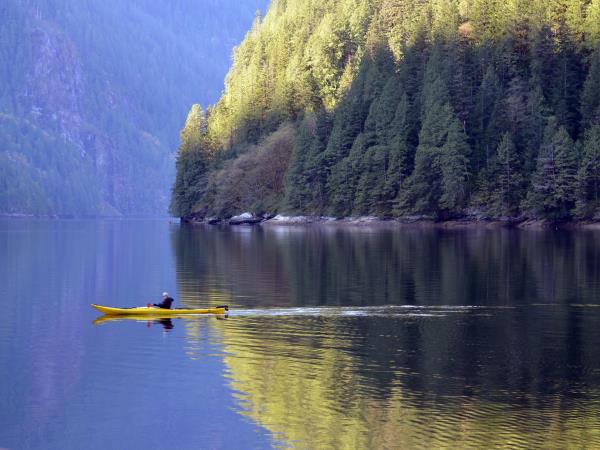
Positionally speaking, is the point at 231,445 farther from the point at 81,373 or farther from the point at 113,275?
the point at 113,275

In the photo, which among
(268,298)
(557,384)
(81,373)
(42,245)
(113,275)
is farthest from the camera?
(42,245)

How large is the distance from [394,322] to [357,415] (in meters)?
20.0

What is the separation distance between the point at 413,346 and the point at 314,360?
5800 millimetres

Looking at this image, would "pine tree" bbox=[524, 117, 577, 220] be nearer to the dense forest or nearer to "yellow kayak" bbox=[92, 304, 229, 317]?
the dense forest

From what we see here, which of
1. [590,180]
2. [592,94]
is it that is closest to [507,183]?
[590,180]

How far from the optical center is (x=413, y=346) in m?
47.7

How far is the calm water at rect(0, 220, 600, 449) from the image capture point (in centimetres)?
3397

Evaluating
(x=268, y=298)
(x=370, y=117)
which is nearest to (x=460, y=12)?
(x=370, y=117)

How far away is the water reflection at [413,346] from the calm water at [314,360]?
4.4 inches

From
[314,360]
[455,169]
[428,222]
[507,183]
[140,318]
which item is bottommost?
[314,360]

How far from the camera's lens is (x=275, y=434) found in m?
33.4

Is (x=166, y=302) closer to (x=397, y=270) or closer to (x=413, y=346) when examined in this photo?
(x=413, y=346)

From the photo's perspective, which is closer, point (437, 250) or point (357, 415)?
point (357, 415)

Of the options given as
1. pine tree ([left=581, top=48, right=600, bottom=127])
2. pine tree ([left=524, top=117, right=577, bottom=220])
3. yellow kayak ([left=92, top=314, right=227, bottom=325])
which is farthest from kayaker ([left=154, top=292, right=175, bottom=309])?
pine tree ([left=581, top=48, right=600, bottom=127])
